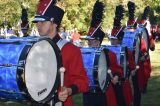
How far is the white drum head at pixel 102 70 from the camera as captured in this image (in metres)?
6.22

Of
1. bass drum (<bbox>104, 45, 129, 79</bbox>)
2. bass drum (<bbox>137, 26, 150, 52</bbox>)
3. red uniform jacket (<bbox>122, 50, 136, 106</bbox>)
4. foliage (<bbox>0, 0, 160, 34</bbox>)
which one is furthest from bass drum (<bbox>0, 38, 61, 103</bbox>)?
foliage (<bbox>0, 0, 160, 34</bbox>)

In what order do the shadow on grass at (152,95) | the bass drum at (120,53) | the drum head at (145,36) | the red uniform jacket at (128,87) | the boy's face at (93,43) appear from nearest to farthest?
the boy's face at (93,43) < the bass drum at (120,53) < the red uniform jacket at (128,87) < the drum head at (145,36) < the shadow on grass at (152,95)

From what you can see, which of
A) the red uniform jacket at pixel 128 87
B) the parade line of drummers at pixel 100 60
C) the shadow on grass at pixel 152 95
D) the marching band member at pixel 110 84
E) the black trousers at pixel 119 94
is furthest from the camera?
the shadow on grass at pixel 152 95

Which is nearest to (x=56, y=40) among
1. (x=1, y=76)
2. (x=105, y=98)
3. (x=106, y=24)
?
(x=1, y=76)

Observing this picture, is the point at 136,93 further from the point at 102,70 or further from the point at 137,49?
the point at 102,70

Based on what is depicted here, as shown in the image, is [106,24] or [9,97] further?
[106,24]

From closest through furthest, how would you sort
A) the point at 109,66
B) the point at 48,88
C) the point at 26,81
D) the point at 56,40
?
the point at 26,81, the point at 48,88, the point at 56,40, the point at 109,66

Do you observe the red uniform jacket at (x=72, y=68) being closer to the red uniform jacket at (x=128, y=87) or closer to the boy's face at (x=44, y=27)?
the boy's face at (x=44, y=27)

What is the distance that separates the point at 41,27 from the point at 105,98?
2.81m

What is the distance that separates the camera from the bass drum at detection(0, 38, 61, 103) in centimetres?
388

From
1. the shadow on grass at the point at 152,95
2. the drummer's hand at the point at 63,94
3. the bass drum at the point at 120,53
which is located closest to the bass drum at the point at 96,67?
the bass drum at the point at 120,53

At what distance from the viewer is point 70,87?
441cm

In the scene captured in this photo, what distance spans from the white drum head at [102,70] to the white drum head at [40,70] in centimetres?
195

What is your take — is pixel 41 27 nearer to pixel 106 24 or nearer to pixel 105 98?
pixel 105 98
